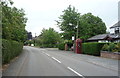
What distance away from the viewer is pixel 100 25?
278 feet

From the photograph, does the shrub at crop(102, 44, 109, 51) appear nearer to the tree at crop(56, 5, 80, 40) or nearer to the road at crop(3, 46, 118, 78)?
the road at crop(3, 46, 118, 78)

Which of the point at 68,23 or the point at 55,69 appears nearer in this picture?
the point at 55,69

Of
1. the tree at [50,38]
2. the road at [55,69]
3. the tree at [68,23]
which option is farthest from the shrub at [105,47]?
the tree at [50,38]

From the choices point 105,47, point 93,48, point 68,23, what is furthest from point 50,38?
point 105,47

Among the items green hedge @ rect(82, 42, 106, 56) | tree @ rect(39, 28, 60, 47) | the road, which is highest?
tree @ rect(39, 28, 60, 47)

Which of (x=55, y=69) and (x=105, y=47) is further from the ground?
(x=105, y=47)

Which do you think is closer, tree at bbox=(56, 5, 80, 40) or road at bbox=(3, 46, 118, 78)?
road at bbox=(3, 46, 118, 78)

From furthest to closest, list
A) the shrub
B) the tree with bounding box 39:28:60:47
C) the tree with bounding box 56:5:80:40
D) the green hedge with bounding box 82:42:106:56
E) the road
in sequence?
the tree with bounding box 39:28:60:47, the tree with bounding box 56:5:80:40, the green hedge with bounding box 82:42:106:56, the shrub, the road

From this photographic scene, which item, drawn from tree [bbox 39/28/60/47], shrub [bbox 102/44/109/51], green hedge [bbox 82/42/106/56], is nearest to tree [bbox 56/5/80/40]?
green hedge [bbox 82/42/106/56]

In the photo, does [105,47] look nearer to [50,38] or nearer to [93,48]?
[93,48]

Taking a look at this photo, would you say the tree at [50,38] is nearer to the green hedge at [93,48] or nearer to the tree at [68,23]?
the tree at [68,23]

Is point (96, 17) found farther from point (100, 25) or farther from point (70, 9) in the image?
point (70, 9)

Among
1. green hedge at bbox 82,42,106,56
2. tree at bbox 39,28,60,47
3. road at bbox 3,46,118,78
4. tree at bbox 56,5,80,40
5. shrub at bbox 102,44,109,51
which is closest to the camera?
road at bbox 3,46,118,78

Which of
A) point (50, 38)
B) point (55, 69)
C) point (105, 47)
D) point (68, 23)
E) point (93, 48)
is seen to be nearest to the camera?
point (55, 69)
